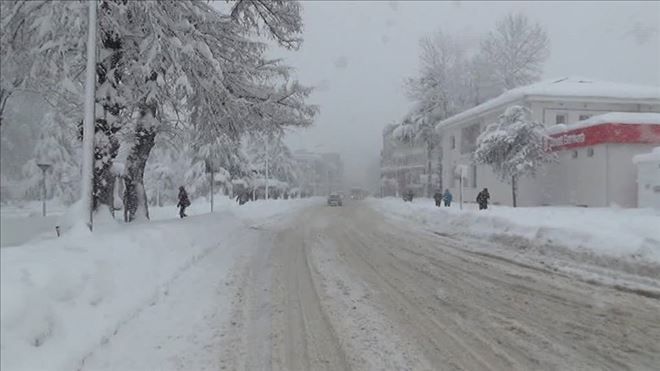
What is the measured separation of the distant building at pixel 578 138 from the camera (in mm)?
24953

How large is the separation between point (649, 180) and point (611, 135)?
19.2ft

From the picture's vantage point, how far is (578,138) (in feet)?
92.1

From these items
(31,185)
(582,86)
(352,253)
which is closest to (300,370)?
(31,185)

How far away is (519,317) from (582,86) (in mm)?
35066

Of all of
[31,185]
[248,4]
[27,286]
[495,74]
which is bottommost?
[27,286]

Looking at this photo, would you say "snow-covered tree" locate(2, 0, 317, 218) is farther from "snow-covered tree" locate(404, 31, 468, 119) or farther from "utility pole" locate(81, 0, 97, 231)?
"snow-covered tree" locate(404, 31, 468, 119)

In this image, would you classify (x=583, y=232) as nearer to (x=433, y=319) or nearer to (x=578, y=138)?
(x=433, y=319)

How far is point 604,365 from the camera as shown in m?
5.05

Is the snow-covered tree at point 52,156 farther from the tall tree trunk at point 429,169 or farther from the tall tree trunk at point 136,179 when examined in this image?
the tall tree trunk at point 429,169

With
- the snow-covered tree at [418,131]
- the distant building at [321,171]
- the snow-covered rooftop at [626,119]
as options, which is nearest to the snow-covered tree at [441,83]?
the snow-covered tree at [418,131]

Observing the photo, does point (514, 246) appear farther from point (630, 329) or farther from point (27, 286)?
point (27, 286)

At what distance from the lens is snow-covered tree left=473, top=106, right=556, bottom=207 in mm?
29359

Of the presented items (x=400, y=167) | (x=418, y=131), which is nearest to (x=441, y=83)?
(x=418, y=131)

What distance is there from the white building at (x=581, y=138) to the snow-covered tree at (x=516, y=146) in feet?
5.03
